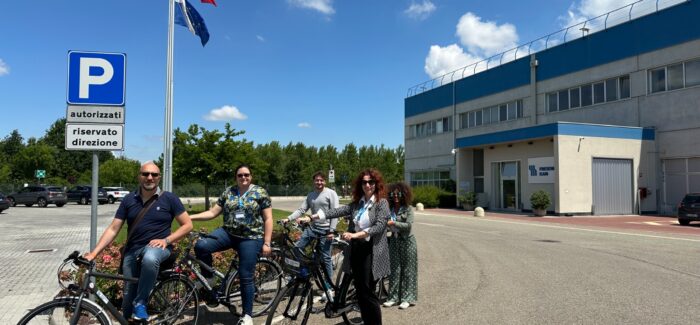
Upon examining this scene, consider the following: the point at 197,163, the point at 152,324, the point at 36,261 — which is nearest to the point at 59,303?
the point at 152,324

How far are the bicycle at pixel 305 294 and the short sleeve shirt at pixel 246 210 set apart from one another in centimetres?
47

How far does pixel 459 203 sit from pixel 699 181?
46.6 feet

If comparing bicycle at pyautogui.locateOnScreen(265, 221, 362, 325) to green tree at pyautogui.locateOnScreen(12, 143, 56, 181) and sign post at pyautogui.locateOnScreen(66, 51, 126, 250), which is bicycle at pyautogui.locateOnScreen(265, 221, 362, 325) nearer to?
sign post at pyautogui.locateOnScreen(66, 51, 126, 250)

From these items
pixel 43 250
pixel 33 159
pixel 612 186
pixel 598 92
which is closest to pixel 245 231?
pixel 43 250

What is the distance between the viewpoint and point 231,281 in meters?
5.53

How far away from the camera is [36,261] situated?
414 inches

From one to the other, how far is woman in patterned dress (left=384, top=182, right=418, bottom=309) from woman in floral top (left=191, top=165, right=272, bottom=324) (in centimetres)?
178

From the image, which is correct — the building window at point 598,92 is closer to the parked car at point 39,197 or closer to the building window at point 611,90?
the building window at point 611,90

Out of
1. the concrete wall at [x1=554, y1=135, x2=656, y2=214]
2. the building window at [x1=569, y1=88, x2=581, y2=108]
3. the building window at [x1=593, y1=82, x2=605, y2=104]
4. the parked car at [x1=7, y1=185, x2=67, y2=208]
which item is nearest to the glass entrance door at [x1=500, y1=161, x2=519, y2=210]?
the concrete wall at [x1=554, y1=135, x2=656, y2=214]

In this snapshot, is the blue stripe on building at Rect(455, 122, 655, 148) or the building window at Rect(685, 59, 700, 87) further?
the blue stripe on building at Rect(455, 122, 655, 148)

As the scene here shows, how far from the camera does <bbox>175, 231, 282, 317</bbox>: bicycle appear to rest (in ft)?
16.9

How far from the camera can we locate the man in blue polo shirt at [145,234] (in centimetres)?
448

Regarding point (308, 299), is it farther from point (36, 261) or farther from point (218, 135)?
point (218, 135)

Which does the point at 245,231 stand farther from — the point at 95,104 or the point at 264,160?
the point at 264,160
